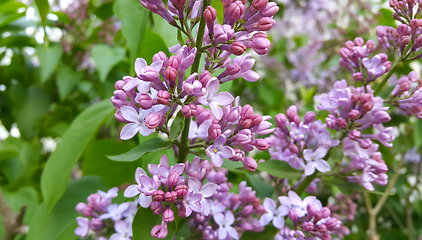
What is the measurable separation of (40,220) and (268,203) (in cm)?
54

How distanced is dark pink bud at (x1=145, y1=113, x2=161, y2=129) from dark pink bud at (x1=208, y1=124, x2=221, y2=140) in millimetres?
75

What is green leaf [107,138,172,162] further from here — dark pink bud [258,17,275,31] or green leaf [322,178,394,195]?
green leaf [322,178,394,195]

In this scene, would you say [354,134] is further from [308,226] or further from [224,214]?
[224,214]

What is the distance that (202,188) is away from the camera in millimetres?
482

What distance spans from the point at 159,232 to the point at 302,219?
31 cm

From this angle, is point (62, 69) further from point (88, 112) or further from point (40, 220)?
point (40, 220)

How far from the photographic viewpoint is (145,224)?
1.52 ft

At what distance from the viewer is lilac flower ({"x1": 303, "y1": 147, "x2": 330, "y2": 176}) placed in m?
0.60

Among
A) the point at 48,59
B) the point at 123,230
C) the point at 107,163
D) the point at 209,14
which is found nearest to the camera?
the point at 209,14

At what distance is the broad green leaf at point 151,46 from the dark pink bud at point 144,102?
0.27m

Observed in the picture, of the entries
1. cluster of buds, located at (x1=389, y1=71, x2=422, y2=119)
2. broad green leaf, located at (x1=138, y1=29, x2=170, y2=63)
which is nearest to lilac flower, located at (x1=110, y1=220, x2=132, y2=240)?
broad green leaf, located at (x1=138, y1=29, x2=170, y2=63)

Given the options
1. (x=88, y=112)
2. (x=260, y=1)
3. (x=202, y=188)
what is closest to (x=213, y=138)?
(x=202, y=188)

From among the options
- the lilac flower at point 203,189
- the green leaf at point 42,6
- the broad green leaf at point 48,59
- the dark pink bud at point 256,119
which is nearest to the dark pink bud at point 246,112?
the dark pink bud at point 256,119

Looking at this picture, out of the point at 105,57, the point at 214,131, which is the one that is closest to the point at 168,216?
the point at 214,131
